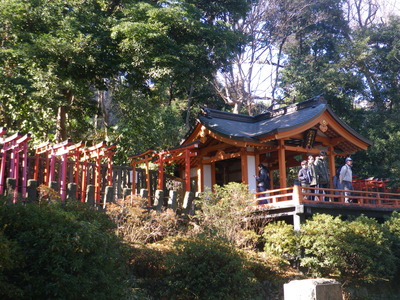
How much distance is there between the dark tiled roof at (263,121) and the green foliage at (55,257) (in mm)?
8550

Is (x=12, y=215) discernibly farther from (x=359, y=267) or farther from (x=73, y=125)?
(x=73, y=125)

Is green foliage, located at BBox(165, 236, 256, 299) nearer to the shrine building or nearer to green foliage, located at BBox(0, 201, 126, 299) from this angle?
green foliage, located at BBox(0, 201, 126, 299)

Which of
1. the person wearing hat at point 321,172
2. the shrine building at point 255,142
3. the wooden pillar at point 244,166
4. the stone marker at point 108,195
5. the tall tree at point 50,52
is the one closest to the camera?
the stone marker at point 108,195

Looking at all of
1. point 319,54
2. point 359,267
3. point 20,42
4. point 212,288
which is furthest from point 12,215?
point 319,54

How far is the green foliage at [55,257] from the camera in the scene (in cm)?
490

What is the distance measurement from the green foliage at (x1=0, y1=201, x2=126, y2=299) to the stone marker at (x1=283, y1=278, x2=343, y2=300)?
2343 millimetres

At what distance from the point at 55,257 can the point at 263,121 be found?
13.8 metres

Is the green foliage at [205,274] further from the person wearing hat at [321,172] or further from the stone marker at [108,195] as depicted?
the person wearing hat at [321,172]

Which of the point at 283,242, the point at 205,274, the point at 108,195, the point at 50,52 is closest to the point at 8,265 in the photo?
the point at 205,274

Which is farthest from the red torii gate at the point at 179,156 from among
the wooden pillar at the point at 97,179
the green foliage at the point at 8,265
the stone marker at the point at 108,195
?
the green foliage at the point at 8,265

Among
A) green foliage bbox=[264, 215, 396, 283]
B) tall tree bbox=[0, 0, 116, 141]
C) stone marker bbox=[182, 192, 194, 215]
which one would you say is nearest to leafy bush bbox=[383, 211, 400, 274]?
green foliage bbox=[264, 215, 396, 283]

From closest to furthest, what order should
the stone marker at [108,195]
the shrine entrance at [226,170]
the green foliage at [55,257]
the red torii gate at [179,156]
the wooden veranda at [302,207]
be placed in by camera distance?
the green foliage at [55,257]
the stone marker at [108,195]
the wooden veranda at [302,207]
the red torii gate at [179,156]
the shrine entrance at [226,170]

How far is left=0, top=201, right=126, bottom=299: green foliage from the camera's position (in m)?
4.90

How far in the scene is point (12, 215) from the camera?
5281 mm
